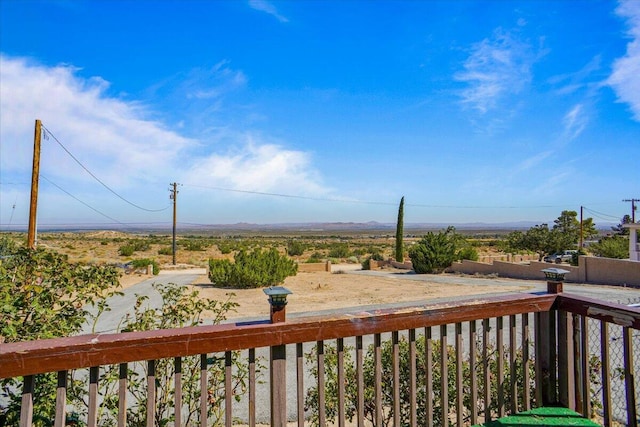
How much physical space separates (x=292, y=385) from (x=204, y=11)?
17.6ft

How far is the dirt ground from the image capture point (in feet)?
40.6

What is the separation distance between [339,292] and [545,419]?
1354cm

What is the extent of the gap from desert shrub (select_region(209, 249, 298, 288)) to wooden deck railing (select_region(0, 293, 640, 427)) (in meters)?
15.1

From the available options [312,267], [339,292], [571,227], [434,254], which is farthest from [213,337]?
[571,227]

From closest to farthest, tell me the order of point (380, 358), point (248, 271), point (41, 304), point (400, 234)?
point (380, 358) < point (41, 304) < point (248, 271) < point (400, 234)

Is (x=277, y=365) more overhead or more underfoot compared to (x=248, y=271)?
more overhead

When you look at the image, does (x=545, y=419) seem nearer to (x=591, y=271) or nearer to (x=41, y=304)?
(x=41, y=304)

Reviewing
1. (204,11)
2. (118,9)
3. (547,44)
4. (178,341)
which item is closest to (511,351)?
(178,341)

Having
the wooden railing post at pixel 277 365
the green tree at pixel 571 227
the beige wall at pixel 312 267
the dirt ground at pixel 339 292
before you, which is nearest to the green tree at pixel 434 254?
the dirt ground at pixel 339 292

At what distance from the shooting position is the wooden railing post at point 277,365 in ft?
5.62

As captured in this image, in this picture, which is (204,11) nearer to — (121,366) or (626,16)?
(121,366)

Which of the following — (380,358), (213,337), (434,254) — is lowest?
(434,254)

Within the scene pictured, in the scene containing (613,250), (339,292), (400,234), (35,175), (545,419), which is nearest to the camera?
(545,419)

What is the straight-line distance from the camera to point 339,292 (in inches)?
615
